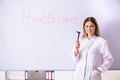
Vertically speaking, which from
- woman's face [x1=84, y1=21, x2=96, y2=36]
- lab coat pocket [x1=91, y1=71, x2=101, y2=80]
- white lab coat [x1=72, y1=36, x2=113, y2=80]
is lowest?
lab coat pocket [x1=91, y1=71, x2=101, y2=80]

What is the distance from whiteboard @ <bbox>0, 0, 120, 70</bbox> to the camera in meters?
2.07

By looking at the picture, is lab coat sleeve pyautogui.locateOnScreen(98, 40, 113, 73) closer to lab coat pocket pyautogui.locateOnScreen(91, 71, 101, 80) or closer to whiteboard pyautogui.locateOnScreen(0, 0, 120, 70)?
lab coat pocket pyautogui.locateOnScreen(91, 71, 101, 80)

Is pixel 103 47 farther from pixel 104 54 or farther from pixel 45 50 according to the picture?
pixel 45 50

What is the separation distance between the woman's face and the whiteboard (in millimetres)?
178

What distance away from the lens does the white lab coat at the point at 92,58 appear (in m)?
1.82

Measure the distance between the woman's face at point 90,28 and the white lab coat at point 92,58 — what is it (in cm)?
5

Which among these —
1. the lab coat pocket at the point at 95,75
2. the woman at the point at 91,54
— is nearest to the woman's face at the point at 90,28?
the woman at the point at 91,54

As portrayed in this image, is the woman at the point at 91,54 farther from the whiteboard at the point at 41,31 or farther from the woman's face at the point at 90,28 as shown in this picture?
the whiteboard at the point at 41,31

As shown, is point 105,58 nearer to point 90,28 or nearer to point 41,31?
point 90,28

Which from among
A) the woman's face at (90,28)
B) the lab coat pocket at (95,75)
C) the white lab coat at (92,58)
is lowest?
the lab coat pocket at (95,75)

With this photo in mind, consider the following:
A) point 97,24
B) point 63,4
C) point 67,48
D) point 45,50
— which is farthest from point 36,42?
point 97,24

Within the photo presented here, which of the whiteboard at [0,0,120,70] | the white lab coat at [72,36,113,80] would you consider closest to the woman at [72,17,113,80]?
the white lab coat at [72,36,113,80]

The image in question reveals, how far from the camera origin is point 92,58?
1.82m

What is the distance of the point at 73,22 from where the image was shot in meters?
2.07
